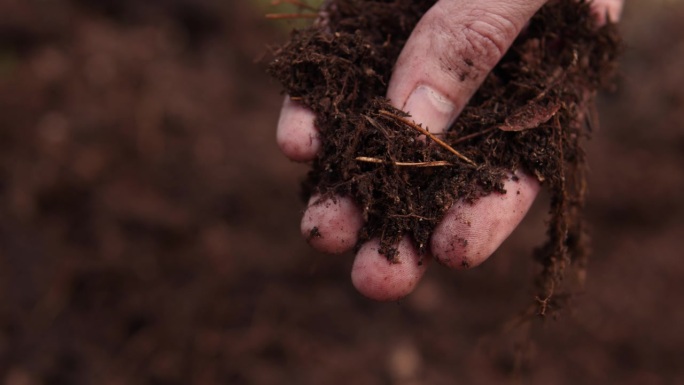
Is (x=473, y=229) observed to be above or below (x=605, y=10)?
below

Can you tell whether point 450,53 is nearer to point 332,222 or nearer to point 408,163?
point 408,163

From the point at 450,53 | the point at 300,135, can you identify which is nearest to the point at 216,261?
the point at 300,135

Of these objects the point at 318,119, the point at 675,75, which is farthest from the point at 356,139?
the point at 675,75

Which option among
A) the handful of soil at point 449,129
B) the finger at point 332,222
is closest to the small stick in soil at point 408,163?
the handful of soil at point 449,129

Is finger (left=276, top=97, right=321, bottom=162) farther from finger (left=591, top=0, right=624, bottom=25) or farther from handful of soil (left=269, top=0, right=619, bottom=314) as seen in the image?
finger (left=591, top=0, right=624, bottom=25)

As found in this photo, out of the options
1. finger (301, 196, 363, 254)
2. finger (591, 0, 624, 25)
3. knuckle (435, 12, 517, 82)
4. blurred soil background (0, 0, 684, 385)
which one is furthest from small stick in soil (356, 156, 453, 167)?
blurred soil background (0, 0, 684, 385)

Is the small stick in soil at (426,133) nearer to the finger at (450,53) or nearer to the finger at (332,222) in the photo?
the finger at (450,53)

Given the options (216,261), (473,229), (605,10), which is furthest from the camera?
(216,261)
